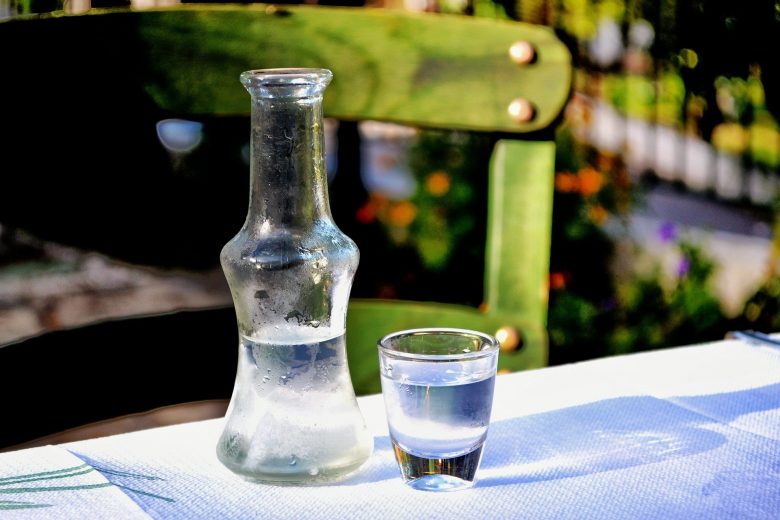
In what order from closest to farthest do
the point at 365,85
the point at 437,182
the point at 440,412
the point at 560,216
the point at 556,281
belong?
the point at 440,412, the point at 365,85, the point at 556,281, the point at 560,216, the point at 437,182

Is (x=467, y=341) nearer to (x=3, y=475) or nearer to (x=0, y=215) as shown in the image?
(x=3, y=475)

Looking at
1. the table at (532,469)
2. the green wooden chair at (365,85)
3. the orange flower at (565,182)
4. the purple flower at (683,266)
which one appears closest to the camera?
the table at (532,469)

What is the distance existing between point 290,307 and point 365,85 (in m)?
0.67

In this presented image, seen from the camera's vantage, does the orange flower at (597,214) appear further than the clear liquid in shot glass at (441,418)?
Yes

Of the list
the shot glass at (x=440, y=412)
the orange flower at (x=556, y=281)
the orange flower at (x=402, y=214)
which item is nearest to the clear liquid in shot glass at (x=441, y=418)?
the shot glass at (x=440, y=412)

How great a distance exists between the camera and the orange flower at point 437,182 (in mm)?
3541

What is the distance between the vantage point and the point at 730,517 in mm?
728

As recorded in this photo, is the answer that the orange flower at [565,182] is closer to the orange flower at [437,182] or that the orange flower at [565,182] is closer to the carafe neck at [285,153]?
the orange flower at [437,182]

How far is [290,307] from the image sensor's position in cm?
81

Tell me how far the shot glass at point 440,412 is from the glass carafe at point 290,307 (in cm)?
5

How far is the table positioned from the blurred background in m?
2.11

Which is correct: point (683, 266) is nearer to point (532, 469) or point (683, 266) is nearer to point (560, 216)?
point (560, 216)

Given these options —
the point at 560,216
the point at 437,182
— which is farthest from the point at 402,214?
the point at 560,216

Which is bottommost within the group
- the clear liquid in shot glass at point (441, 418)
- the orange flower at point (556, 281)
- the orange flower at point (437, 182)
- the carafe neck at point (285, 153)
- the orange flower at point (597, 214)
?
the orange flower at point (556, 281)
